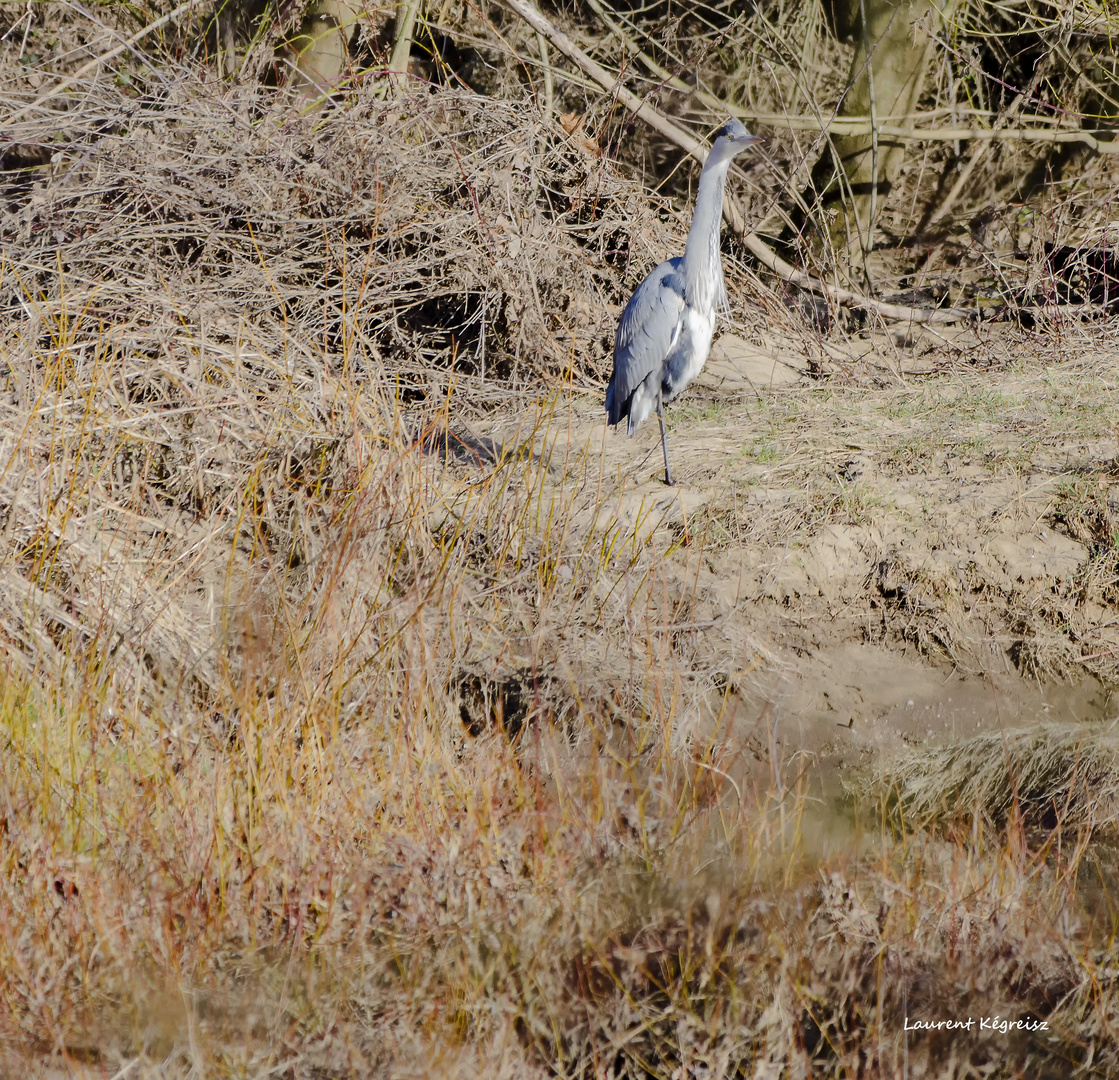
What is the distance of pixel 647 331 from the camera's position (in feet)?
15.1

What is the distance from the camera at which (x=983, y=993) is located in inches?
86.9

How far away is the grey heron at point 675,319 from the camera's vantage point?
456 cm

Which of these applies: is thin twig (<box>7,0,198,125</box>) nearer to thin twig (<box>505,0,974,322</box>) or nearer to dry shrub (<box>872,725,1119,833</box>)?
thin twig (<box>505,0,974,322</box>)

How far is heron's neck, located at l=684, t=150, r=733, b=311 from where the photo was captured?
456 centimetres

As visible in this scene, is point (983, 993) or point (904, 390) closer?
point (983, 993)

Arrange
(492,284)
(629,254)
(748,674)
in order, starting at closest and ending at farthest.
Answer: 1. (748,674)
2. (492,284)
3. (629,254)

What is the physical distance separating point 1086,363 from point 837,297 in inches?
54.7

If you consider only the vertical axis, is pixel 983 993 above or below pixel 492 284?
below

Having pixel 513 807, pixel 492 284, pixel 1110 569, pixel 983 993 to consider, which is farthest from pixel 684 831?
pixel 492 284

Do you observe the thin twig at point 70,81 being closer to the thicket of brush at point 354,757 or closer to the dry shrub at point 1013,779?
the thicket of brush at point 354,757

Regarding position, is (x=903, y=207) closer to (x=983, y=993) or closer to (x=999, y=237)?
(x=999, y=237)

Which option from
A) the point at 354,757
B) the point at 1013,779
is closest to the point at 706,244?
the point at 1013,779

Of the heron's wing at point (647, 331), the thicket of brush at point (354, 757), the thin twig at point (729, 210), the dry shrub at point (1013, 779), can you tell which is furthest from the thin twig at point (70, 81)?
the dry shrub at point (1013, 779)

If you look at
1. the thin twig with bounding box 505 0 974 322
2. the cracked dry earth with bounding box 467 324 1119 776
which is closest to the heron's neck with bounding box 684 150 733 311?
the cracked dry earth with bounding box 467 324 1119 776
